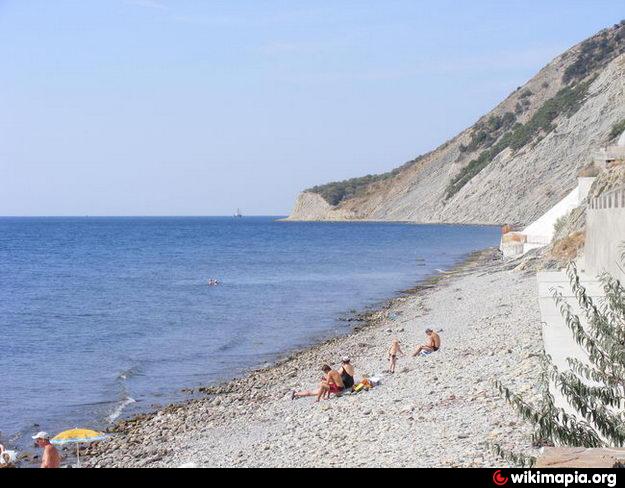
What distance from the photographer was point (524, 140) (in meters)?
113

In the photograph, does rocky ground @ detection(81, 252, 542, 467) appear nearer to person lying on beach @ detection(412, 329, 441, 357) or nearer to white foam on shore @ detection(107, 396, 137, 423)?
person lying on beach @ detection(412, 329, 441, 357)

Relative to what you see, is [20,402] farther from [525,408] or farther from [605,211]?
[525,408]

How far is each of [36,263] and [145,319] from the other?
4649 centimetres

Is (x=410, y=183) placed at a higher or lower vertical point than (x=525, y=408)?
higher

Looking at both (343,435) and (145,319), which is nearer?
(343,435)

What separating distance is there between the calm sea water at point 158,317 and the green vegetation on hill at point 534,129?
38109 millimetres

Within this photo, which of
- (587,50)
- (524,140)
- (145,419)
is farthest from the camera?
(587,50)

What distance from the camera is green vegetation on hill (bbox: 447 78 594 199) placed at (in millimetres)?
109625

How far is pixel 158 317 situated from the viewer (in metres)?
35.1

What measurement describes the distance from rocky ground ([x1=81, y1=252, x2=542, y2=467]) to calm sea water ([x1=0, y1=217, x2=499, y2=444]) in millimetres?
2038

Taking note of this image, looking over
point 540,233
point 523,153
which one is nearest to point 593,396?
point 540,233

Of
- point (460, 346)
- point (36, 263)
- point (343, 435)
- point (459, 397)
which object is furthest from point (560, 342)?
point (36, 263)

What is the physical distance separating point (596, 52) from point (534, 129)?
2244 cm
